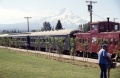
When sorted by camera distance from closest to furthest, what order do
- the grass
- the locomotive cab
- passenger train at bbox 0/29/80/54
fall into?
the grass → the locomotive cab → passenger train at bbox 0/29/80/54

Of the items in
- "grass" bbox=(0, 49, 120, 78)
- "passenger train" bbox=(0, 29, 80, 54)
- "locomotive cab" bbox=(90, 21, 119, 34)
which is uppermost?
"locomotive cab" bbox=(90, 21, 119, 34)

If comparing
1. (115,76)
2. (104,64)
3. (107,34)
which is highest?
(107,34)

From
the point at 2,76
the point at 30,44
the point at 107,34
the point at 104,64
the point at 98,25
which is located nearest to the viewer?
the point at 104,64

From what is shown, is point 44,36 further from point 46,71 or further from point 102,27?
point 46,71

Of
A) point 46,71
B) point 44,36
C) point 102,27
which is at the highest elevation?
point 102,27

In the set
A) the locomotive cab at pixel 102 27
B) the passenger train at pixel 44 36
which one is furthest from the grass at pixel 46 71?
the passenger train at pixel 44 36

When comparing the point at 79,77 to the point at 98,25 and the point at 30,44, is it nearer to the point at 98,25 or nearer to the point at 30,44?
the point at 98,25

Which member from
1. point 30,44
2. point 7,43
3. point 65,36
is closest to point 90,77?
point 65,36

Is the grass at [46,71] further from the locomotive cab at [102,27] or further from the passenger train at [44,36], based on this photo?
the passenger train at [44,36]

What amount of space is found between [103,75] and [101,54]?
0.98 meters

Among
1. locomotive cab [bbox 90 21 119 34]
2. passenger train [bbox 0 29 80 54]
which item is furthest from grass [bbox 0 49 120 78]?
passenger train [bbox 0 29 80 54]

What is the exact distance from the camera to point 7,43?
4756cm

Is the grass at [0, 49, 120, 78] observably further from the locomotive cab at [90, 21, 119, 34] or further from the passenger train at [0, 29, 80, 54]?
the passenger train at [0, 29, 80, 54]

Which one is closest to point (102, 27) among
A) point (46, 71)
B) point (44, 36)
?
point (46, 71)
